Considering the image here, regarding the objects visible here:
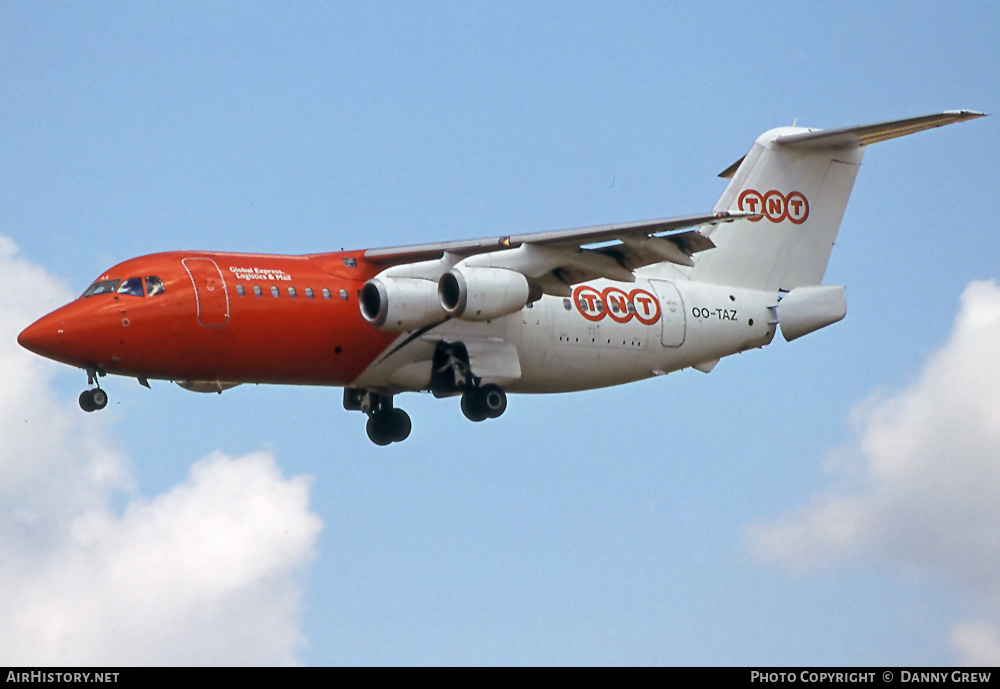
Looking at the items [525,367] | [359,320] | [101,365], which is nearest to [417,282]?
[359,320]

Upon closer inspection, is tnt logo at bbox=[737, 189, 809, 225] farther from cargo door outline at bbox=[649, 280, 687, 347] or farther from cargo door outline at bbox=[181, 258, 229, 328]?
cargo door outline at bbox=[181, 258, 229, 328]

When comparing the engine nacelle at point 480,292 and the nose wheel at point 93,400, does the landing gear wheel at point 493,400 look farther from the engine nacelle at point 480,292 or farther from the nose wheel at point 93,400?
the nose wheel at point 93,400

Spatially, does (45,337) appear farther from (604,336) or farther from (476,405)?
(604,336)

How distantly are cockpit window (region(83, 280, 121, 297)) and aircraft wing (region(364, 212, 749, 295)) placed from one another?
134 inches

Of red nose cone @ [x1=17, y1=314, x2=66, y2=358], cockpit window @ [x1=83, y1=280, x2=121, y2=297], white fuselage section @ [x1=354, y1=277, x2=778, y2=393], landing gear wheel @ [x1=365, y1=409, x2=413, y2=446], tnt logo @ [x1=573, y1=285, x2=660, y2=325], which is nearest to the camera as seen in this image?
red nose cone @ [x1=17, y1=314, x2=66, y2=358]

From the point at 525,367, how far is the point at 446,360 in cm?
127

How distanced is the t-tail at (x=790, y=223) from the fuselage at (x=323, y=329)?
637 millimetres

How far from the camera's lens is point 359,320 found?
72.9 ft

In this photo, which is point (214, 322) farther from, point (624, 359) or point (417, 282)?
point (624, 359)

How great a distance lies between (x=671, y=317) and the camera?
971 inches

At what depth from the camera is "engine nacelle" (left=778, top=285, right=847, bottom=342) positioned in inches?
1003

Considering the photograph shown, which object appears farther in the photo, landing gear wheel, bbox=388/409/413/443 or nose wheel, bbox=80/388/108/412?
landing gear wheel, bbox=388/409/413/443

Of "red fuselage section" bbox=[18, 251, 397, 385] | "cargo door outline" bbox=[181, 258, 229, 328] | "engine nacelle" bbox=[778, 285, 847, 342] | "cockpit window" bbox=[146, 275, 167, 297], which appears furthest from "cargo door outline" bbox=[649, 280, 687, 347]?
"cockpit window" bbox=[146, 275, 167, 297]
